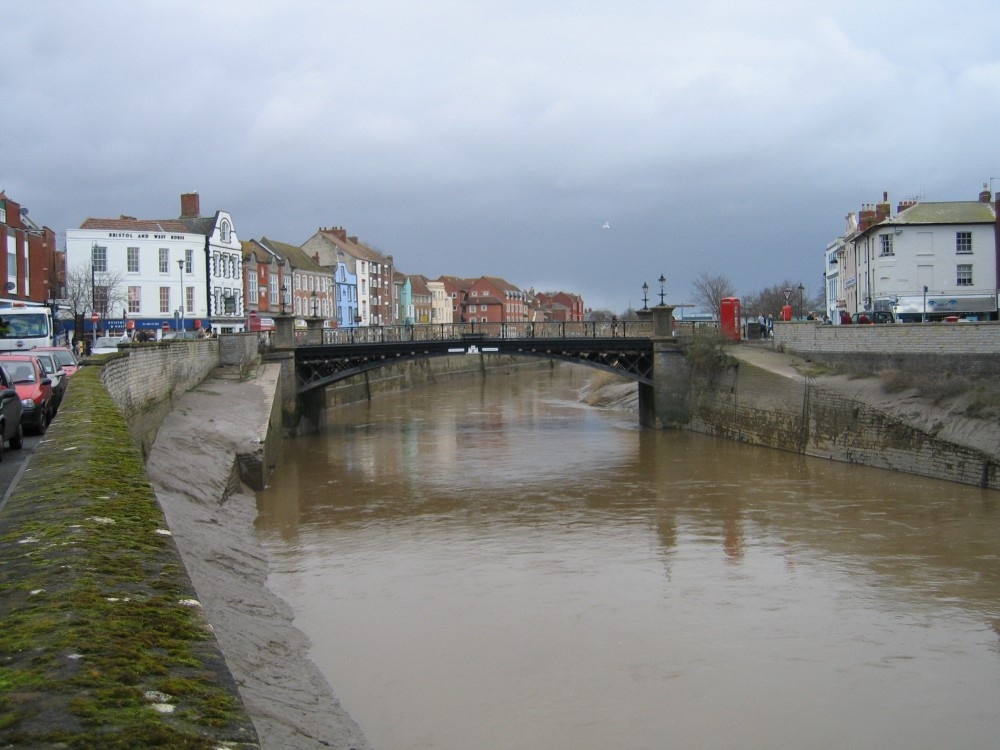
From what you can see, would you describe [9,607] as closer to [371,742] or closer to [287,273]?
[371,742]

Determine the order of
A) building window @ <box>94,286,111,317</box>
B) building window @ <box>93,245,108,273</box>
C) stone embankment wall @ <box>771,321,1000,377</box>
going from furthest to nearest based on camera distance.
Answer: building window @ <box>93,245,108,273</box> < building window @ <box>94,286,111,317</box> < stone embankment wall @ <box>771,321,1000,377</box>

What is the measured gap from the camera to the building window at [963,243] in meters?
46.0

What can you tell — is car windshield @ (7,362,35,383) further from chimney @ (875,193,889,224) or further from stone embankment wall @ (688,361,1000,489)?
chimney @ (875,193,889,224)

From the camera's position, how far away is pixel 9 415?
16.0 m

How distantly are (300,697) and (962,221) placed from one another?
44021 millimetres

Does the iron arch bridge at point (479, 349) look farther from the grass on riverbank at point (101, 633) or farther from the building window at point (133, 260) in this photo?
the grass on riverbank at point (101, 633)

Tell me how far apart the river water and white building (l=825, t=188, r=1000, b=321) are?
1887 cm

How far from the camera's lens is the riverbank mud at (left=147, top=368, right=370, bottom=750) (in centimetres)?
971

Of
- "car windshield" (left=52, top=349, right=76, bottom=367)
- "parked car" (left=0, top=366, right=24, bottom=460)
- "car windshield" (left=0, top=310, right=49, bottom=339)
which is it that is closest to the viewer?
"parked car" (left=0, top=366, right=24, bottom=460)

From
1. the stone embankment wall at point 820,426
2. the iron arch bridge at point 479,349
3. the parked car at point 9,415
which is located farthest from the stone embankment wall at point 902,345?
the parked car at point 9,415

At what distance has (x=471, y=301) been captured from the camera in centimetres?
15075

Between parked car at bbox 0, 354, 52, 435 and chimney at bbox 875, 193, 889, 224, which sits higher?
chimney at bbox 875, 193, 889, 224

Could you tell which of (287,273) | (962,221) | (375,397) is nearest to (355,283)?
(287,273)

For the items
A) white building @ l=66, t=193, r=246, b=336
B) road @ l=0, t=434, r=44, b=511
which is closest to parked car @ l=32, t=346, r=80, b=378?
road @ l=0, t=434, r=44, b=511
